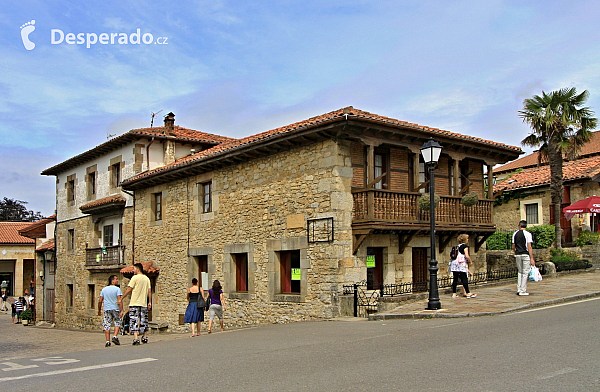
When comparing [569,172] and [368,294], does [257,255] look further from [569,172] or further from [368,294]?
[569,172]

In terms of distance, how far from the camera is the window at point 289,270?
53.3 ft

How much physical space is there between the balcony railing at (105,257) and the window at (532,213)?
60.2 feet

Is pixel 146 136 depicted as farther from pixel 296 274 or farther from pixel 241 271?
pixel 296 274

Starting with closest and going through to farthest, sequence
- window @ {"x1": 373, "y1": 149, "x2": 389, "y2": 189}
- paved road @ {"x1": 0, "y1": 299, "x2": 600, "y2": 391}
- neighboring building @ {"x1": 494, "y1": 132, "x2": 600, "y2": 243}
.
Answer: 1. paved road @ {"x1": 0, "y1": 299, "x2": 600, "y2": 391}
2. window @ {"x1": 373, "y1": 149, "x2": 389, "y2": 189}
3. neighboring building @ {"x1": 494, "y1": 132, "x2": 600, "y2": 243}

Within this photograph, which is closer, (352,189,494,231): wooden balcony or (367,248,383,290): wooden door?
(352,189,494,231): wooden balcony

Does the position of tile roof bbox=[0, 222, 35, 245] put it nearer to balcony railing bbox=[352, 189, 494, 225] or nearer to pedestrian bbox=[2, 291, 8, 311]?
pedestrian bbox=[2, 291, 8, 311]

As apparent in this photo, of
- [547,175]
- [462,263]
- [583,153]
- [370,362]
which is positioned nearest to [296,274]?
[462,263]

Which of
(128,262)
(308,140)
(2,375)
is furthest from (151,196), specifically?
(2,375)

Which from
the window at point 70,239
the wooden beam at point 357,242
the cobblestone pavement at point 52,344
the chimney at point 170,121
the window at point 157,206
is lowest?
the cobblestone pavement at point 52,344

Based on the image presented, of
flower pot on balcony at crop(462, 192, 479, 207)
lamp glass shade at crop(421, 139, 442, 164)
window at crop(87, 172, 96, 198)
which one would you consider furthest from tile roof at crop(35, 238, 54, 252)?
lamp glass shade at crop(421, 139, 442, 164)

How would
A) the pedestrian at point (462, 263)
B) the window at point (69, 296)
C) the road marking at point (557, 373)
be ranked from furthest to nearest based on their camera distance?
the window at point (69, 296) < the pedestrian at point (462, 263) < the road marking at point (557, 373)

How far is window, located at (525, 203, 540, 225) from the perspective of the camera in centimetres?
2702

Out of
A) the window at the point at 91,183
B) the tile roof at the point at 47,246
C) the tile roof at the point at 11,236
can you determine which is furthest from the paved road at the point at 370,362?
the tile roof at the point at 11,236

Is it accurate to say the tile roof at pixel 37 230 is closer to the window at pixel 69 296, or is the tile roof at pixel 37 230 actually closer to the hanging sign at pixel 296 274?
the window at pixel 69 296
